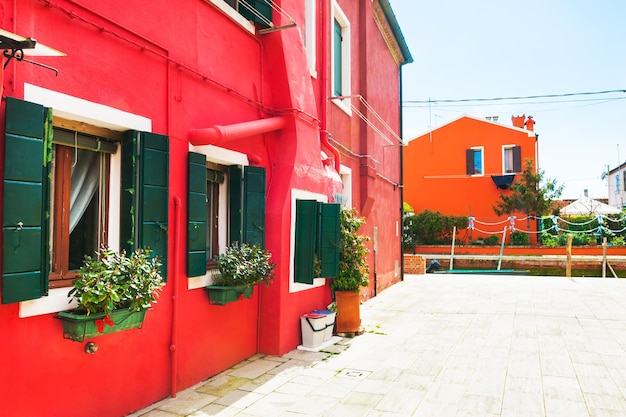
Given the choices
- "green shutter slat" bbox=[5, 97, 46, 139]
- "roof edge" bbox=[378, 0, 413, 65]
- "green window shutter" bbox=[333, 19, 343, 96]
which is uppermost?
"roof edge" bbox=[378, 0, 413, 65]

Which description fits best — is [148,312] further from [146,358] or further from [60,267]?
[60,267]

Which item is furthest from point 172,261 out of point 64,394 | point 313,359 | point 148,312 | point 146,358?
point 313,359

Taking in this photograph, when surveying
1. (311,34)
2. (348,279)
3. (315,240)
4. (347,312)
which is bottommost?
(347,312)

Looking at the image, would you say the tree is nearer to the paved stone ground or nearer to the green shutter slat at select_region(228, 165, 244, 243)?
the paved stone ground

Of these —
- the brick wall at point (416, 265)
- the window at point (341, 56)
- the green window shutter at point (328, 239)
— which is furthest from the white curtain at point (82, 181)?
the brick wall at point (416, 265)

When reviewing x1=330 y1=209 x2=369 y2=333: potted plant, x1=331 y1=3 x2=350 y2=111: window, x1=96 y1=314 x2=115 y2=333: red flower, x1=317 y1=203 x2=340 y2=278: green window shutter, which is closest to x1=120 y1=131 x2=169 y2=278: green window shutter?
x1=96 y1=314 x2=115 y2=333: red flower

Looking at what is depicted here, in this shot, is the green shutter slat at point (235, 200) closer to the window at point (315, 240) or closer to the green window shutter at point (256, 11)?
the window at point (315, 240)

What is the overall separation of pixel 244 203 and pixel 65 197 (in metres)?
2.37

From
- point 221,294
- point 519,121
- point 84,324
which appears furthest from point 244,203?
point 519,121

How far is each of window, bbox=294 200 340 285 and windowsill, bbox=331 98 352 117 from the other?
302 cm

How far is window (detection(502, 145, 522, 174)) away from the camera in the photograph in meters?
27.2

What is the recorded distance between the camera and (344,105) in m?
10.0

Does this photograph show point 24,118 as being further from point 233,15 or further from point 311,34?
point 311,34

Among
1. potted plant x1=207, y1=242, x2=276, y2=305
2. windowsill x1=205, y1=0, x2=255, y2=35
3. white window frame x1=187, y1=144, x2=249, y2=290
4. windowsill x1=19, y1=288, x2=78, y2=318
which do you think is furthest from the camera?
windowsill x1=205, y1=0, x2=255, y2=35
